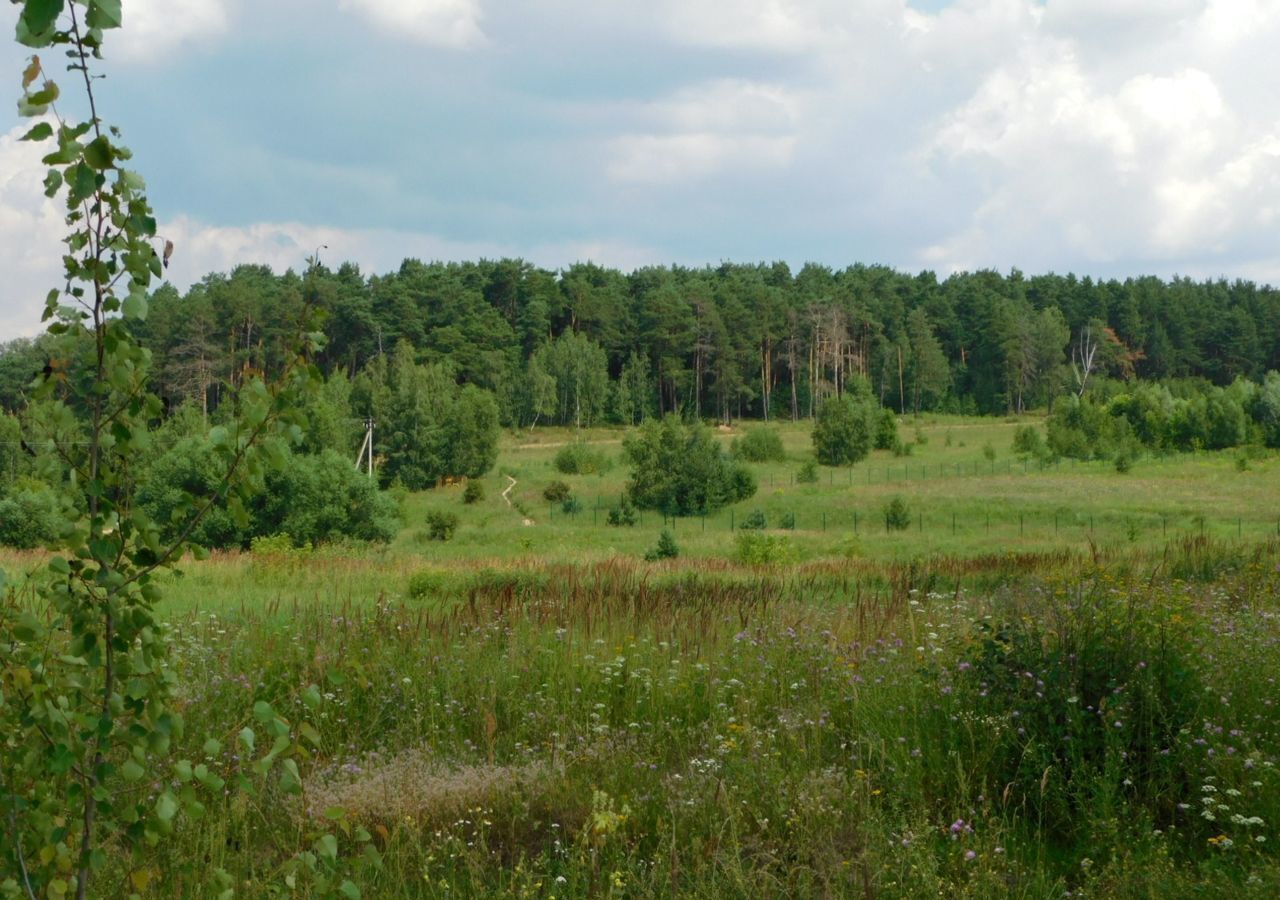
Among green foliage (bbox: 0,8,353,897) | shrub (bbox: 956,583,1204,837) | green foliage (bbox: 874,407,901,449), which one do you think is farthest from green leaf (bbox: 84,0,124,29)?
green foliage (bbox: 874,407,901,449)

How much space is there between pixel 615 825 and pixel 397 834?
89 cm

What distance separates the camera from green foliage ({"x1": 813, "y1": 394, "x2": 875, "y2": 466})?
217ft

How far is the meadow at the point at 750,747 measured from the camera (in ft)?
13.5

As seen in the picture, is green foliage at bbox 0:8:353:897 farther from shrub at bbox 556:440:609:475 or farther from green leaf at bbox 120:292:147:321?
shrub at bbox 556:440:609:475

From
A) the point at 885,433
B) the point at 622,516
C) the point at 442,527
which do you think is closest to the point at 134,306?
the point at 442,527

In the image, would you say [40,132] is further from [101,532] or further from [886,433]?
[886,433]

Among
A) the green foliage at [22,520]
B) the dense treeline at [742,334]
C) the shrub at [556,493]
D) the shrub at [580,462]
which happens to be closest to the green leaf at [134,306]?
the green foliage at [22,520]

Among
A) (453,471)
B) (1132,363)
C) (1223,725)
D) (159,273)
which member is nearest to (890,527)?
(453,471)

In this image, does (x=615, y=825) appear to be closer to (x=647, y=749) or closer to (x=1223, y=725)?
(x=647, y=749)

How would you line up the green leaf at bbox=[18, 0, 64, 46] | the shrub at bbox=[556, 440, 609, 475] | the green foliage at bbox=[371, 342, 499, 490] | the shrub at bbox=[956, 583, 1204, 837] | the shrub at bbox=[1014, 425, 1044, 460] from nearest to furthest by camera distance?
the green leaf at bbox=[18, 0, 64, 46] → the shrub at bbox=[956, 583, 1204, 837] → the shrub at bbox=[1014, 425, 1044, 460] → the shrub at bbox=[556, 440, 609, 475] → the green foliage at bbox=[371, 342, 499, 490]

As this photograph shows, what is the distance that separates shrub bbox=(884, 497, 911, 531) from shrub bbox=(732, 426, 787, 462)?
25734mm

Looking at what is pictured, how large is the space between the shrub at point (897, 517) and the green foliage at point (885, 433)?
29.9 m

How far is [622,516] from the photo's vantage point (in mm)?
50250

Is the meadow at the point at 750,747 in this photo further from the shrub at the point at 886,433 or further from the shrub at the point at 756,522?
the shrub at the point at 886,433
